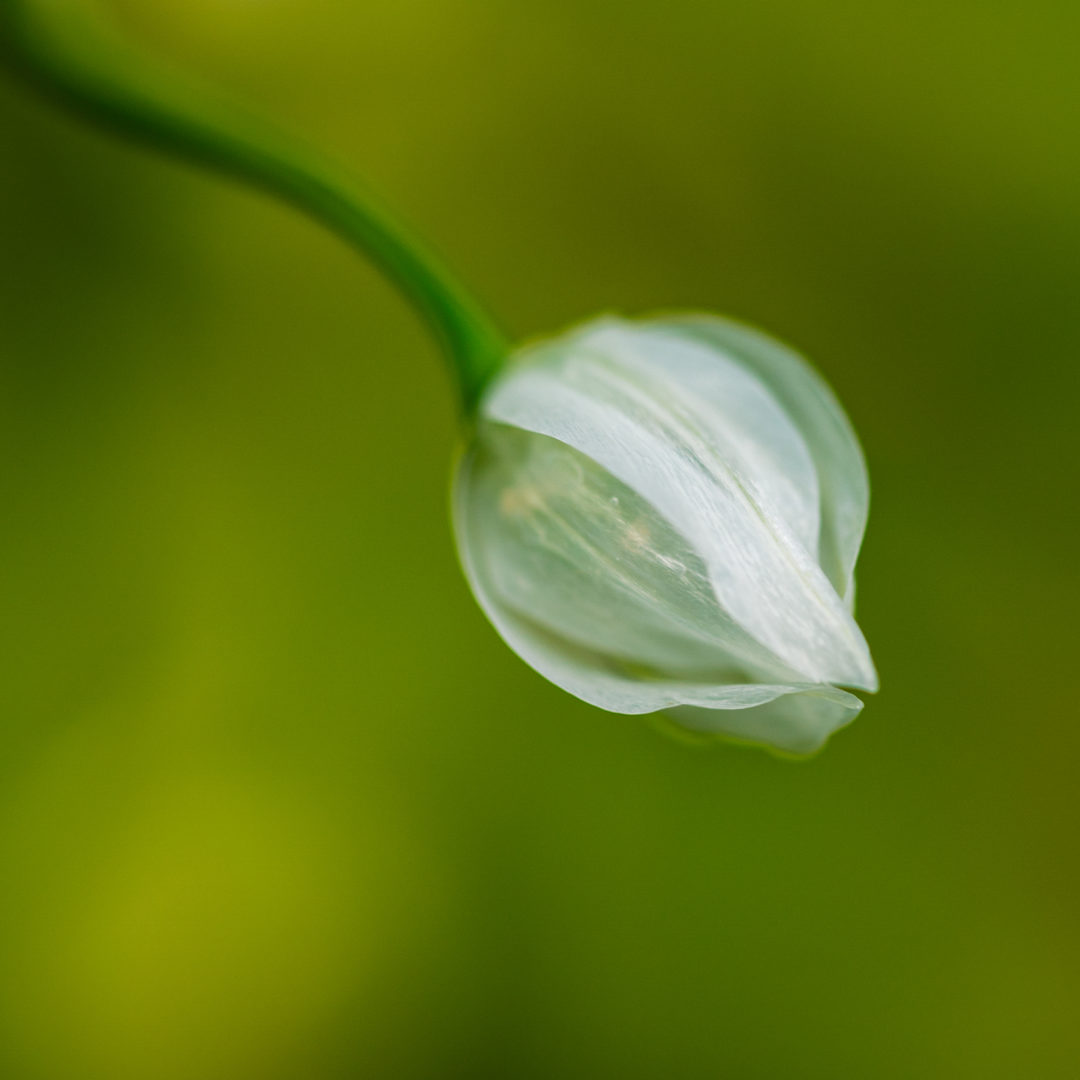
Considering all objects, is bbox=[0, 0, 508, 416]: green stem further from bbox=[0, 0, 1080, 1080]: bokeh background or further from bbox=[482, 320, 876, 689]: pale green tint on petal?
bbox=[0, 0, 1080, 1080]: bokeh background

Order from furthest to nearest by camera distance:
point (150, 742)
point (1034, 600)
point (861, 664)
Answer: point (1034, 600), point (150, 742), point (861, 664)

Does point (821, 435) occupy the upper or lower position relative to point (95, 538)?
lower

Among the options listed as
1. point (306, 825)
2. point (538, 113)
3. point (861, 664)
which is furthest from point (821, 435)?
point (538, 113)

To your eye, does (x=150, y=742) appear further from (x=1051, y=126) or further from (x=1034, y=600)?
(x=1051, y=126)

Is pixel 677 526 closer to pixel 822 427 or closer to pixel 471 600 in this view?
pixel 822 427

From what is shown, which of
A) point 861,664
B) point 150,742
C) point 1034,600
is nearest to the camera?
point 861,664

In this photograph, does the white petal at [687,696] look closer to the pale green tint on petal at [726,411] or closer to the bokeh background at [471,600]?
the pale green tint on petal at [726,411]
